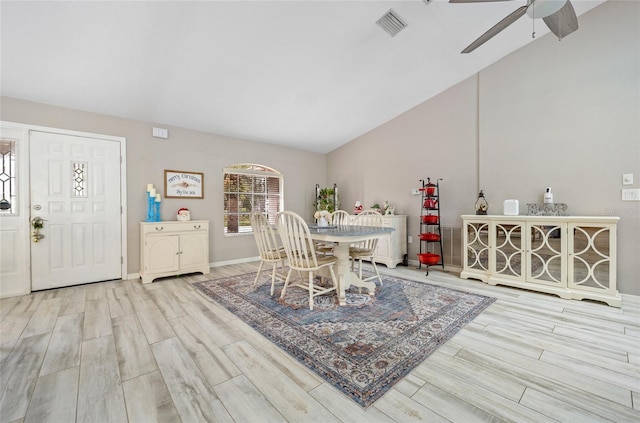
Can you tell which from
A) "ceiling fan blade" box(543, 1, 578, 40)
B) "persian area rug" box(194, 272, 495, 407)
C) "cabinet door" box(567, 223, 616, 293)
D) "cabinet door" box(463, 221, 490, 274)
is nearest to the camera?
"persian area rug" box(194, 272, 495, 407)

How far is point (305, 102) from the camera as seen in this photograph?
153 inches

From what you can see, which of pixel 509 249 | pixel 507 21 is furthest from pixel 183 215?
pixel 509 249

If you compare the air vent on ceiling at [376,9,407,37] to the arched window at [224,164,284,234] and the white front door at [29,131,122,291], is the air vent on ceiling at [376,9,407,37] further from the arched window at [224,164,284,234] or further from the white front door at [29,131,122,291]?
the white front door at [29,131,122,291]

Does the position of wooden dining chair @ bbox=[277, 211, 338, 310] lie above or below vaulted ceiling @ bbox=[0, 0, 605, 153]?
below

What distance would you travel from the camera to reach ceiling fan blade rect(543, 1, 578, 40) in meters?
2.12

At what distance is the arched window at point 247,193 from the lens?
476 centimetres

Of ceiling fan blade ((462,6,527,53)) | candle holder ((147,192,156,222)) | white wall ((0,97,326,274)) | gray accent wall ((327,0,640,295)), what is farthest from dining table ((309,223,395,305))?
candle holder ((147,192,156,222))

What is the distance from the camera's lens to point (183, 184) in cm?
416

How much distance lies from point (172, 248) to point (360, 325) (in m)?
2.92

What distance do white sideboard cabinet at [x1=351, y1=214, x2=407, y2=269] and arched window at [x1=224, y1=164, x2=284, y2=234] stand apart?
6.66 ft

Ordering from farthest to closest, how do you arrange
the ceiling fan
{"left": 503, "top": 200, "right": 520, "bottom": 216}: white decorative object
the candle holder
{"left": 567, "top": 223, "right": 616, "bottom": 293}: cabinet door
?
the candle holder
{"left": 503, "top": 200, "right": 520, "bottom": 216}: white decorative object
{"left": 567, "top": 223, "right": 616, "bottom": 293}: cabinet door
the ceiling fan

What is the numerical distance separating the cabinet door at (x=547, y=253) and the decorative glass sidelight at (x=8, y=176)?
605 centimetres

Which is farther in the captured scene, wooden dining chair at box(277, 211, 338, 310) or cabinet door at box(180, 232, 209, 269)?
cabinet door at box(180, 232, 209, 269)

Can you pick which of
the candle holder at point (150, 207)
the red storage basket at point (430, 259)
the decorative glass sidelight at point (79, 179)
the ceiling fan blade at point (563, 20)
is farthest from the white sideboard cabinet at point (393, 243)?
the decorative glass sidelight at point (79, 179)
